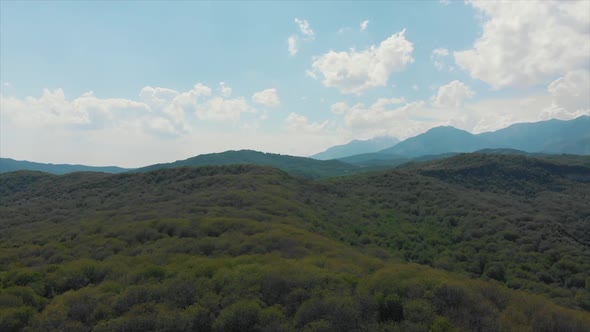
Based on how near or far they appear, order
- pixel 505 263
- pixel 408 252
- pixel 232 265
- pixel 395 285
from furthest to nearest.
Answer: pixel 408 252, pixel 505 263, pixel 232 265, pixel 395 285

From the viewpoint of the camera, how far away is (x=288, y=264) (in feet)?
63.2

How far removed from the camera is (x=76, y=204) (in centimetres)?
6025

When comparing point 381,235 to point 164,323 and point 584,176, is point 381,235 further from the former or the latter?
point 584,176

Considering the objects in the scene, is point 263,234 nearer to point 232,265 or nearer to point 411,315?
point 232,265

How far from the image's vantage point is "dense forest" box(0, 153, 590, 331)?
1411 centimetres

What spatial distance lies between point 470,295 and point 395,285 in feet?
10.4

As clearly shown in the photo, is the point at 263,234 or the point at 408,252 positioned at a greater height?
the point at 263,234

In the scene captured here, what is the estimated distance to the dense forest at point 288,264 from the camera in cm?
1411

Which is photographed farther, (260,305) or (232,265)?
(232,265)

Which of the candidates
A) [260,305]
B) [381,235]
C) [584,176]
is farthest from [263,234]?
[584,176]

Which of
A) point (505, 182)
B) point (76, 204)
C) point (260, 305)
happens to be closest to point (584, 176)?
point (505, 182)

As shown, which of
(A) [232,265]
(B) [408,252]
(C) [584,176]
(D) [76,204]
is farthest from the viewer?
(C) [584,176]

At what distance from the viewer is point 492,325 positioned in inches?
517

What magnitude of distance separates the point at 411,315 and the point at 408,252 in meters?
30.9
